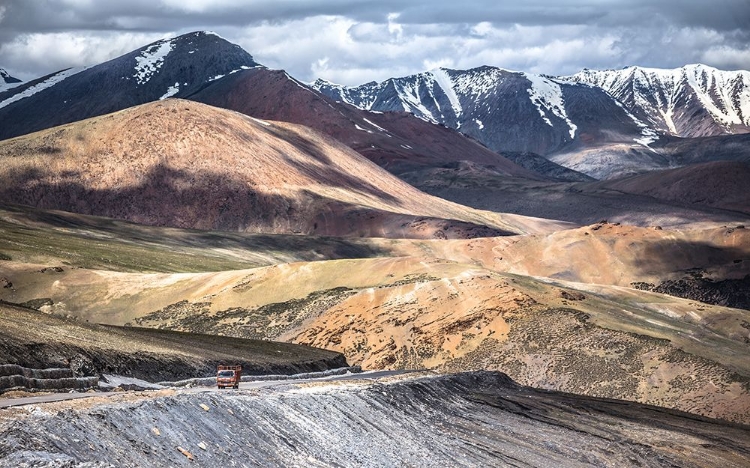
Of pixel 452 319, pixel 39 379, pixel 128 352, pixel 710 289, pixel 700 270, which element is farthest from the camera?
pixel 700 270

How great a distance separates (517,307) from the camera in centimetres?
8056

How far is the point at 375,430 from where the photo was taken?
4016 cm

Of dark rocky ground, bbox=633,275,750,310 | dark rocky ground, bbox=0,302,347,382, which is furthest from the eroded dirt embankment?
dark rocky ground, bbox=633,275,750,310

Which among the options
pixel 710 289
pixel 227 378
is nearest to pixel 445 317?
pixel 227 378

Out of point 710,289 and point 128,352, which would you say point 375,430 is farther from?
point 710,289

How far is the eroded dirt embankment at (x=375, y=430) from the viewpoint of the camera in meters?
26.4

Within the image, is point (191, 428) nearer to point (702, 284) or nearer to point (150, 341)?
point (150, 341)

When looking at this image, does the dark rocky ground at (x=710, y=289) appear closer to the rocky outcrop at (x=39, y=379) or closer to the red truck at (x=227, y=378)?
the red truck at (x=227, y=378)

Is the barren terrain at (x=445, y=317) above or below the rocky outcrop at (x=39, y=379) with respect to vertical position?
below

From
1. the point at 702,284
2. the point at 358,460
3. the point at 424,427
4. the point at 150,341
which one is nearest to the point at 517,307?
the point at 150,341

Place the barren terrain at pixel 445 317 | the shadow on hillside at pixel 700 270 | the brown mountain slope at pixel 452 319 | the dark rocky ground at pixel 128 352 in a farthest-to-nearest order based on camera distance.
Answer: the shadow on hillside at pixel 700 270 → the barren terrain at pixel 445 317 → the brown mountain slope at pixel 452 319 → the dark rocky ground at pixel 128 352

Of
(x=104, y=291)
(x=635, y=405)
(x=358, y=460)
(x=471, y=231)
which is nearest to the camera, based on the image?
(x=358, y=460)

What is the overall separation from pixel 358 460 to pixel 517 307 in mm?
46152

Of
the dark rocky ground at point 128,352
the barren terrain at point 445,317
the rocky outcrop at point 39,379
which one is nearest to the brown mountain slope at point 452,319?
the barren terrain at point 445,317
